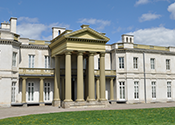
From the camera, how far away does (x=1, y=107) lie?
26578 millimetres

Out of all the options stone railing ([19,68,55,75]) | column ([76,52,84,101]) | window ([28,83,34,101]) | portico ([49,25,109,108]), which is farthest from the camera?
window ([28,83,34,101])

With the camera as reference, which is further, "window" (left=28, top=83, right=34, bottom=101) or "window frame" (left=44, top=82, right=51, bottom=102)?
"window frame" (left=44, top=82, right=51, bottom=102)

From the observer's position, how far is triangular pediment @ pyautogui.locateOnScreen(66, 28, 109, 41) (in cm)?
2638

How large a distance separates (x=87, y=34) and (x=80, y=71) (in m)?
4.89

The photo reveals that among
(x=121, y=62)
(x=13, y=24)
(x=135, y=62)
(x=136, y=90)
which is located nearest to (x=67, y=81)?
(x=121, y=62)

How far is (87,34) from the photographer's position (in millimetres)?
27328

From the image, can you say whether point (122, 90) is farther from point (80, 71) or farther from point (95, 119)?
point (95, 119)

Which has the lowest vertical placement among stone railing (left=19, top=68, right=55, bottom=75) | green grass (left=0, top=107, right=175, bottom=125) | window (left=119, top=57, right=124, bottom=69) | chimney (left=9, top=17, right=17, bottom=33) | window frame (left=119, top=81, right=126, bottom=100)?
green grass (left=0, top=107, right=175, bottom=125)

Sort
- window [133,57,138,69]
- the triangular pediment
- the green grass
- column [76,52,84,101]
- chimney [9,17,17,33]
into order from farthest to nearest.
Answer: window [133,57,138,69] < chimney [9,17,17,33] < the triangular pediment < column [76,52,84,101] < the green grass

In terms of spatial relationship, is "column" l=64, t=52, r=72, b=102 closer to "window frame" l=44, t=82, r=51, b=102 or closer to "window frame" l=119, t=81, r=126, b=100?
"window frame" l=44, t=82, r=51, b=102

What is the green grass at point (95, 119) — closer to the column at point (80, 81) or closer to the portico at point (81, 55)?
the portico at point (81, 55)

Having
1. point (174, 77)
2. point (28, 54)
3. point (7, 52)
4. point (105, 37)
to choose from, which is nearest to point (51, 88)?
point (28, 54)

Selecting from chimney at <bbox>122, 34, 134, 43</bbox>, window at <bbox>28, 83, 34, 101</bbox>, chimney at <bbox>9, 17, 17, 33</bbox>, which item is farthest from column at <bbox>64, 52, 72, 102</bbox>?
chimney at <bbox>122, 34, 134, 43</bbox>

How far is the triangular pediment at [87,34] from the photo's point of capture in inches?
1039
